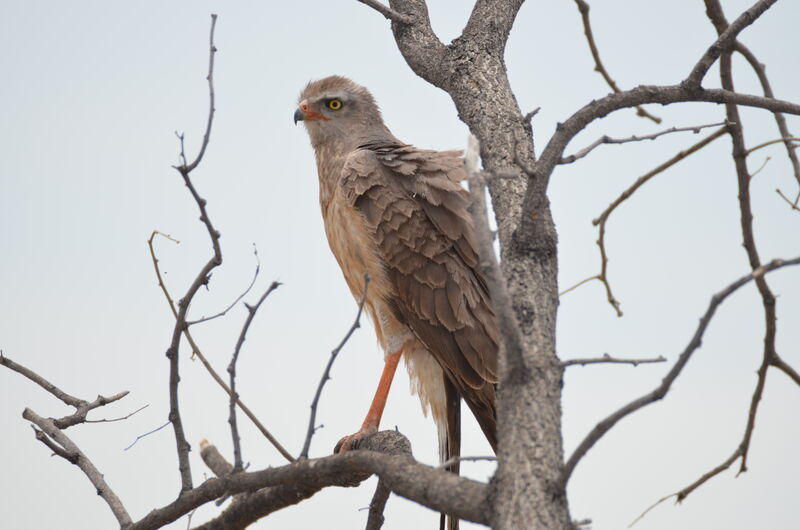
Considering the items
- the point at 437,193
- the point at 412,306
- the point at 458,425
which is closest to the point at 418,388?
the point at 458,425

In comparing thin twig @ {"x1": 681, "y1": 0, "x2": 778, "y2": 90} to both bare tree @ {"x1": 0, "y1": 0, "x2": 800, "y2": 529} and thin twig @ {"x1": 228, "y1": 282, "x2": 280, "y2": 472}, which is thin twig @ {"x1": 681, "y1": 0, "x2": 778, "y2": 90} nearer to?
bare tree @ {"x1": 0, "y1": 0, "x2": 800, "y2": 529}

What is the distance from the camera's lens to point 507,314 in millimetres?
2098

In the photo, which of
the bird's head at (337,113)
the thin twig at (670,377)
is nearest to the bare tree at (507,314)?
the thin twig at (670,377)

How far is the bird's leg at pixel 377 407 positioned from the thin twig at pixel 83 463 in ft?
3.25

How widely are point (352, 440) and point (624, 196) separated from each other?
168 centimetres

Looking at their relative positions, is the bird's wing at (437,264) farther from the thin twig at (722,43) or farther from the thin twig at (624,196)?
the thin twig at (722,43)

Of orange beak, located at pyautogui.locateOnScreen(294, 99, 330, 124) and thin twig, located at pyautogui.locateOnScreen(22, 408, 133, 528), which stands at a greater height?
orange beak, located at pyautogui.locateOnScreen(294, 99, 330, 124)

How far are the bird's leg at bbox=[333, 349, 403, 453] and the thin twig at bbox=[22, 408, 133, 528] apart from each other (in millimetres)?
991

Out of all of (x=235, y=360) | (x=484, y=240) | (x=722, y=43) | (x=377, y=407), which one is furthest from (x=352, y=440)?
(x=722, y=43)

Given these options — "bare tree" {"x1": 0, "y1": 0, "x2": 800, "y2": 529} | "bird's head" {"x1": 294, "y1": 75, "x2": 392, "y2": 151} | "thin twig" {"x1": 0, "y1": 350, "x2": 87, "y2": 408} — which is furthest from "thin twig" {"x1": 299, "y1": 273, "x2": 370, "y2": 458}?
"bird's head" {"x1": 294, "y1": 75, "x2": 392, "y2": 151}

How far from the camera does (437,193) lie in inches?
160

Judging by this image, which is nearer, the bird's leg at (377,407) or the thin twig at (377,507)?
the thin twig at (377,507)

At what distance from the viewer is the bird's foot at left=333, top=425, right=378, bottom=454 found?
385 cm

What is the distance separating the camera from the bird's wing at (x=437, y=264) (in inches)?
154
